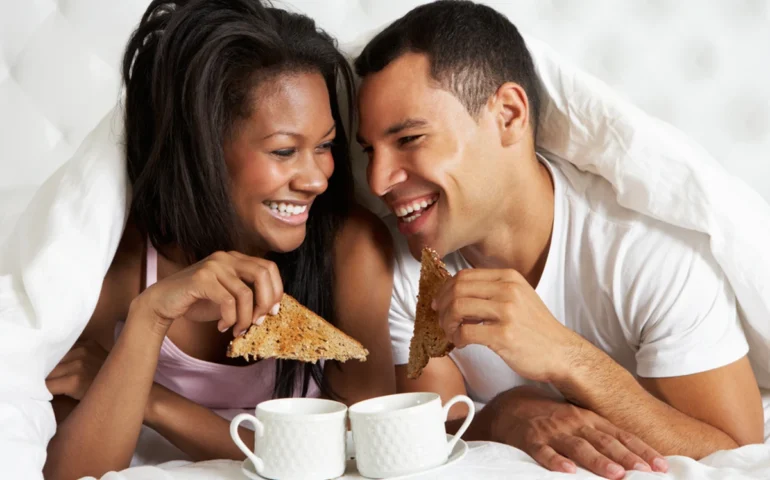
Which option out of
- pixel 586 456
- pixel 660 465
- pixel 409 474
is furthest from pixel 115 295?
pixel 660 465

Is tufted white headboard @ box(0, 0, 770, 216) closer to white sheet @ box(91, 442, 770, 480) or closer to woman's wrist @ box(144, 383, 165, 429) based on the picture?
woman's wrist @ box(144, 383, 165, 429)

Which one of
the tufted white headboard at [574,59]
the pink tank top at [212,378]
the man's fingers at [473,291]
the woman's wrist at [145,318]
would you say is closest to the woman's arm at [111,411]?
the woman's wrist at [145,318]

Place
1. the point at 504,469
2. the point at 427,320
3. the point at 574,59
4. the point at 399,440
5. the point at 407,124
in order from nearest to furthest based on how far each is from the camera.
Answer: the point at 399,440 < the point at 504,469 < the point at 427,320 < the point at 407,124 < the point at 574,59

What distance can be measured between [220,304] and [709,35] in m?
1.58

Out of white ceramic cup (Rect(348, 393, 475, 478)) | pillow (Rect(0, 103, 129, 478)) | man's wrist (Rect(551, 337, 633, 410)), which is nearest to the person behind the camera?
white ceramic cup (Rect(348, 393, 475, 478))

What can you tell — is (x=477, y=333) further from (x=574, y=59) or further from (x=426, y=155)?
(x=574, y=59)

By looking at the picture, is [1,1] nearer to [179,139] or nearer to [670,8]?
[179,139]

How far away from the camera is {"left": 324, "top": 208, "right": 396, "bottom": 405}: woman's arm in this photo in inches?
64.6

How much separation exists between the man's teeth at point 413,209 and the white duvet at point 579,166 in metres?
0.31

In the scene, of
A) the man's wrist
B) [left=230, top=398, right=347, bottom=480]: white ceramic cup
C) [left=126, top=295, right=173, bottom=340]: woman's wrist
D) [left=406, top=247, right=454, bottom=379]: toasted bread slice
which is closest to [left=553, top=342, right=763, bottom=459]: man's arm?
the man's wrist

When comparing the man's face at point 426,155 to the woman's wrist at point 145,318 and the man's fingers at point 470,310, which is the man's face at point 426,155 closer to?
the man's fingers at point 470,310

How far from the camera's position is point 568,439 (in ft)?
4.22

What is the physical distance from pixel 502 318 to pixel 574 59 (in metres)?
1.22

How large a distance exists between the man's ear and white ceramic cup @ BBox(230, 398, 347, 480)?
0.74m
